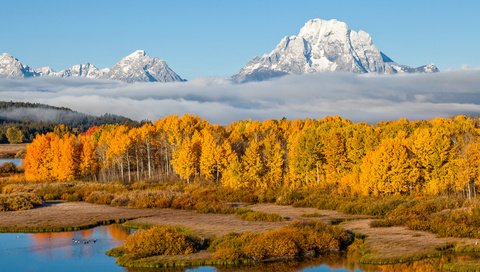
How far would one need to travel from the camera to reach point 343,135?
109125mm

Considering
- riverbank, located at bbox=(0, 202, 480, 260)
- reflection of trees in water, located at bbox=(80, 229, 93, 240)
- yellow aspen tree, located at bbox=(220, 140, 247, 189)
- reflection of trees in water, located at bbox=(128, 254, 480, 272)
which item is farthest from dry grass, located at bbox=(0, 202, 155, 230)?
reflection of trees in water, located at bbox=(128, 254, 480, 272)

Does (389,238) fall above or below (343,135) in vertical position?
below

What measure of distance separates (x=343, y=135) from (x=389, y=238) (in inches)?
1999

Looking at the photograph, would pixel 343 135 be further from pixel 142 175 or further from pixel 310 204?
pixel 142 175

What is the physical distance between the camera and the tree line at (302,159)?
90.8 meters

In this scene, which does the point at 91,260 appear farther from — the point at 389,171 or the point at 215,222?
the point at 389,171

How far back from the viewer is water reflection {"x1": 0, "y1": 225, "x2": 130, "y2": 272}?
4988cm

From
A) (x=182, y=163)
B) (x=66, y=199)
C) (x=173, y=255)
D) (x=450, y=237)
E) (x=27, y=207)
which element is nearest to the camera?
(x=173, y=255)

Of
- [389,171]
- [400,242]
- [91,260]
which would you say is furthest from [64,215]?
[389,171]

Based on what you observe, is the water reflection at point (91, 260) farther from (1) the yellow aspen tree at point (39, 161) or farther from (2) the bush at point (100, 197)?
(1) the yellow aspen tree at point (39, 161)

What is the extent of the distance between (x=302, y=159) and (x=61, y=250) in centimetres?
5920

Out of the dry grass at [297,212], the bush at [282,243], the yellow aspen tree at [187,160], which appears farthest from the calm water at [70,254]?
the yellow aspen tree at [187,160]

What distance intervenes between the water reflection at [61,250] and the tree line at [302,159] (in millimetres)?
42932

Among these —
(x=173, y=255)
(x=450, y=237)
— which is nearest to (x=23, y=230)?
(x=173, y=255)
